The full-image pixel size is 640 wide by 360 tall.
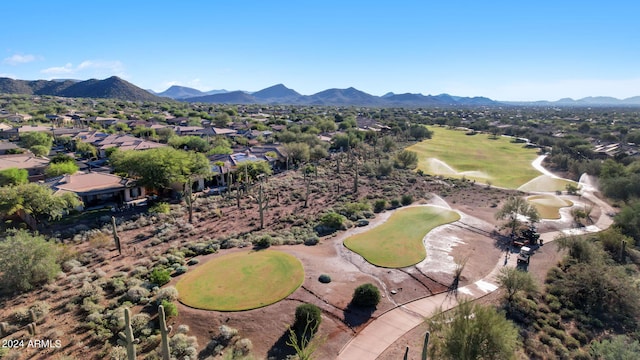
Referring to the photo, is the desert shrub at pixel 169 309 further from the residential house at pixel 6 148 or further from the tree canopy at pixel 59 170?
the residential house at pixel 6 148

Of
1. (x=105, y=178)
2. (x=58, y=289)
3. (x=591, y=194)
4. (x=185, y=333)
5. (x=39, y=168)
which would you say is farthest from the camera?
(x=591, y=194)

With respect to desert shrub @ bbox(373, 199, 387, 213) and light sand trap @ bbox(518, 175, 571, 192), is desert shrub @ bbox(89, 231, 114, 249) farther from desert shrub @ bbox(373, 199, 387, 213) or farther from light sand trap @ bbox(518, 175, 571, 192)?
light sand trap @ bbox(518, 175, 571, 192)

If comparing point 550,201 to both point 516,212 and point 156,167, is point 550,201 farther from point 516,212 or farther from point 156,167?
point 156,167

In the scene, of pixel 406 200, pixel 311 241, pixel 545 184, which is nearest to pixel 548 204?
pixel 545 184

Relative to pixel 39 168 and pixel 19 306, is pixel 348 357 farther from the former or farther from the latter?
pixel 39 168

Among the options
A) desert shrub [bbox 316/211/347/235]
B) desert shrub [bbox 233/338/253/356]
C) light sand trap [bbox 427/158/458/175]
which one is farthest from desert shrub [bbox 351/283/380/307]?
light sand trap [bbox 427/158/458/175]

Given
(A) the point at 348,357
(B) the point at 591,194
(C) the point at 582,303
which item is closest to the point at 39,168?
(A) the point at 348,357

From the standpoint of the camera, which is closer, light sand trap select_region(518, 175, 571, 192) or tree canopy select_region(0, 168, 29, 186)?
tree canopy select_region(0, 168, 29, 186)
